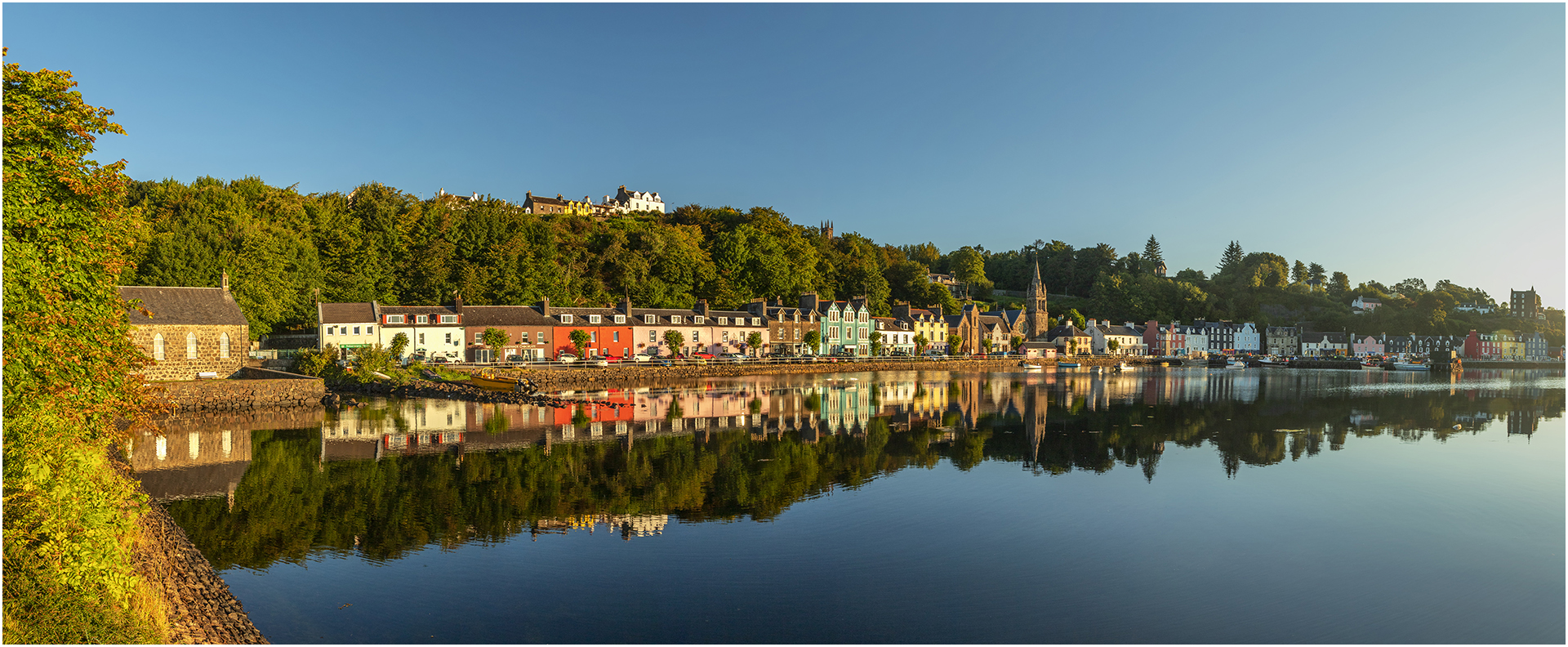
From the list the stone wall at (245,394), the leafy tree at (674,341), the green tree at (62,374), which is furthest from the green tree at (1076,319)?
the green tree at (62,374)

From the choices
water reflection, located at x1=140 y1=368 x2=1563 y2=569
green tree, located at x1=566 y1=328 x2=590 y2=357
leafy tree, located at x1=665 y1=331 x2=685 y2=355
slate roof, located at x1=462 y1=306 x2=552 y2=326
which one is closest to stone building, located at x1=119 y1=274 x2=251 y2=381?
water reflection, located at x1=140 y1=368 x2=1563 y2=569

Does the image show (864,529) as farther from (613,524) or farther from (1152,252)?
(1152,252)

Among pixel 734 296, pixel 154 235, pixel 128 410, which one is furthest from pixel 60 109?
pixel 734 296

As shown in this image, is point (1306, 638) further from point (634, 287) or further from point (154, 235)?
point (634, 287)

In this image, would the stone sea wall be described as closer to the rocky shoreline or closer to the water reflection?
the water reflection

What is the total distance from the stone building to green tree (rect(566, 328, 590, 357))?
20.7 m

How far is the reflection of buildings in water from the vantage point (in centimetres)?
1342

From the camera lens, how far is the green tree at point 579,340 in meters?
53.3

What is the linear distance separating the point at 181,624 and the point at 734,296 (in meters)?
64.5

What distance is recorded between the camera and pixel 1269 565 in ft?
39.9

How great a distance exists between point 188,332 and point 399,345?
11563 millimetres

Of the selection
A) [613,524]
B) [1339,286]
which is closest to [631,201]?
[613,524]

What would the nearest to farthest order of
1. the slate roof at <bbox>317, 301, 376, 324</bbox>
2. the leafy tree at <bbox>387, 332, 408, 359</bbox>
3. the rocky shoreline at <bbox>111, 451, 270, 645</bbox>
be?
the rocky shoreline at <bbox>111, 451, 270, 645</bbox>
the leafy tree at <bbox>387, 332, 408, 359</bbox>
the slate roof at <bbox>317, 301, 376, 324</bbox>

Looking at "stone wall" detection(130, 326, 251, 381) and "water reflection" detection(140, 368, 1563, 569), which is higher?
"stone wall" detection(130, 326, 251, 381)
